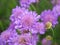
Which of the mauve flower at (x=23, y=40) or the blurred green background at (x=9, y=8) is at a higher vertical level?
the blurred green background at (x=9, y=8)

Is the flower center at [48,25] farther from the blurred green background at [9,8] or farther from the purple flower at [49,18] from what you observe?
the blurred green background at [9,8]

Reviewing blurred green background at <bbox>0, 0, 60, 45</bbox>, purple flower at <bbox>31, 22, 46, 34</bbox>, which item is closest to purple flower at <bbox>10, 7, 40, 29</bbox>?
purple flower at <bbox>31, 22, 46, 34</bbox>

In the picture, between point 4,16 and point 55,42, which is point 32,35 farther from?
point 4,16

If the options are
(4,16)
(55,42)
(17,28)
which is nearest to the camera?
(17,28)

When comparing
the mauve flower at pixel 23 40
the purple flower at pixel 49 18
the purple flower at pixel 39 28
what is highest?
the purple flower at pixel 49 18

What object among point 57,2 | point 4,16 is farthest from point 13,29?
point 4,16

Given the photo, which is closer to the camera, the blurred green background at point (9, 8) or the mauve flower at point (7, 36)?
the mauve flower at point (7, 36)

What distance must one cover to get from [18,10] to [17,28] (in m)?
0.08

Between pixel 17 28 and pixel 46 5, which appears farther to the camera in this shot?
pixel 46 5

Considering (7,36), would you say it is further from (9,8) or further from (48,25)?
(9,8)

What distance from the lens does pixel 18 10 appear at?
2.35 feet

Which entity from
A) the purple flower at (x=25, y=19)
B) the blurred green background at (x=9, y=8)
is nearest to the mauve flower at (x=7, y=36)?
the purple flower at (x=25, y=19)

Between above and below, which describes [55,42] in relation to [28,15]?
below

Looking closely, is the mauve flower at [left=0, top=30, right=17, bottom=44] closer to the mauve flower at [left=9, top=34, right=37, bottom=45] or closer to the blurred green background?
the mauve flower at [left=9, top=34, right=37, bottom=45]
